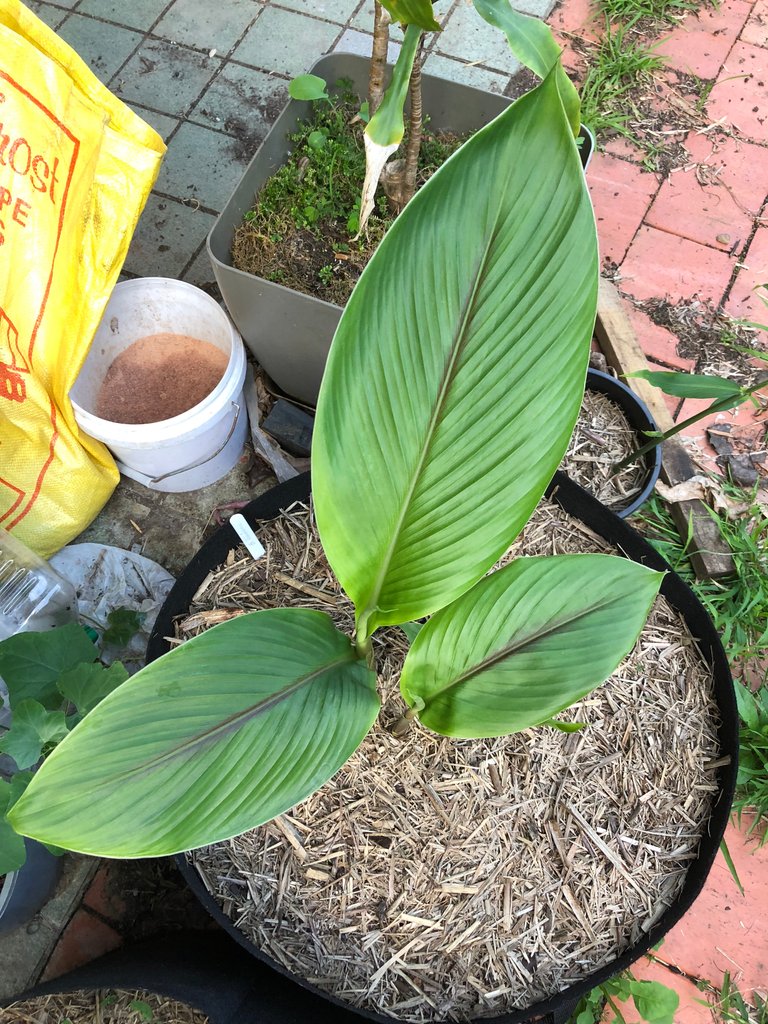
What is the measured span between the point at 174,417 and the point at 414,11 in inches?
30.3

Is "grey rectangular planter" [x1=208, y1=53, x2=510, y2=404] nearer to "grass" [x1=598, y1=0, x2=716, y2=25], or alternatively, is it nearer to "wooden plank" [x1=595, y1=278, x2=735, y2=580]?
"wooden plank" [x1=595, y1=278, x2=735, y2=580]

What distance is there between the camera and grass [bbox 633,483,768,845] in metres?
1.25

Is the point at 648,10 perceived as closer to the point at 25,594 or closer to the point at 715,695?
the point at 715,695

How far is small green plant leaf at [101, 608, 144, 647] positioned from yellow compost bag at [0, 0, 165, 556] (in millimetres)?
230

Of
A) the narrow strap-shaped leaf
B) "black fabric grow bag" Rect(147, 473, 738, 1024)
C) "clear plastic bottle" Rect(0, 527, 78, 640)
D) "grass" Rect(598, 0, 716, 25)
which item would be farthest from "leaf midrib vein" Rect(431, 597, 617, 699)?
"grass" Rect(598, 0, 716, 25)

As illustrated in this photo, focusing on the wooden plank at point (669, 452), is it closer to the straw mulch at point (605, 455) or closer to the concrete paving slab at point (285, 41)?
the straw mulch at point (605, 455)

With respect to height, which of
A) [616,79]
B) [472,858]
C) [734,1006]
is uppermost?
[616,79]

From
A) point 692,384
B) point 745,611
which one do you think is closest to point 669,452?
point 745,611

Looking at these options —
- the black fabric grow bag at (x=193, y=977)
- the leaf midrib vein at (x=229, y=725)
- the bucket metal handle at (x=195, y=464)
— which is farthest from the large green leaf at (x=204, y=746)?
the bucket metal handle at (x=195, y=464)

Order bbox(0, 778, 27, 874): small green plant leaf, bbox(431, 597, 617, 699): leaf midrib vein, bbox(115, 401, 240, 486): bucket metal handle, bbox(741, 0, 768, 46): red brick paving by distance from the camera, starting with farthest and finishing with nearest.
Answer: bbox(741, 0, 768, 46): red brick paving, bbox(115, 401, 240, 486): bucket metal handle, bbox(0, 778, 27, 874): small green plant leaf, bbox(431, 597, 617, 699): leaf midrib vein

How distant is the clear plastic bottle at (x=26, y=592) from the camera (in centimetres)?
122

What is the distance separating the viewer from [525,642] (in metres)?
0.72

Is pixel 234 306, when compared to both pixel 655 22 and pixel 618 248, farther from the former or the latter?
pixel 655 22

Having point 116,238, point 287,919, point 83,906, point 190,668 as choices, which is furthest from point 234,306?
point 83,906
